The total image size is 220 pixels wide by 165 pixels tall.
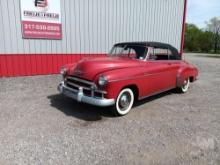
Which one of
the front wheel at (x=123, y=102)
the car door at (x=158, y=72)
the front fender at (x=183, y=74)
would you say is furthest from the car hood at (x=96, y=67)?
the front fender at (x=183, y=74)

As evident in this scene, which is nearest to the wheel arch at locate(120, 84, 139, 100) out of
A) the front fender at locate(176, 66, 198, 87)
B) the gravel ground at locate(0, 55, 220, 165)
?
the gravel ground at locate(0, 55, 220, 165)

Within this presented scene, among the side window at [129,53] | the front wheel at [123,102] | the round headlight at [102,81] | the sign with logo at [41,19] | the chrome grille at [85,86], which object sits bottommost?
the front wheel at [123,102]

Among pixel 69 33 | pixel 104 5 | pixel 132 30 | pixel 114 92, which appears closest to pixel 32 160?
pixel 114 92

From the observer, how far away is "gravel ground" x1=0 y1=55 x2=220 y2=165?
2.98 meters

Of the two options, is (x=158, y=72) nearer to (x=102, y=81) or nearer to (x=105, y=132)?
(x=102, y=81)

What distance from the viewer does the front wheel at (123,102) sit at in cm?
441

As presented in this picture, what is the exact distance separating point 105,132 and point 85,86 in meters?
1.16

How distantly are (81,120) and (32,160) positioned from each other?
4.95 feet

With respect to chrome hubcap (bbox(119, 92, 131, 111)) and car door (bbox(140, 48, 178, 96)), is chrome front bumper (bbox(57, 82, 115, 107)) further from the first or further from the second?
car door (bbox(140, 48, 178, 96))

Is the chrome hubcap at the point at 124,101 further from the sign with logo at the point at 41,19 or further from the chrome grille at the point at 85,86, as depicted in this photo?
the sign with logo at the point at 41,19

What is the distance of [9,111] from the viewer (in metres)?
4.61

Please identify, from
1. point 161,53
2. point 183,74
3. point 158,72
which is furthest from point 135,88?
point 183,74

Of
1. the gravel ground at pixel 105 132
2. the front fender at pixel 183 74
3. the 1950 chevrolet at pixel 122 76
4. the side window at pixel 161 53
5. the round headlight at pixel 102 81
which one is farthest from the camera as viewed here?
the front fender at pixel 183 74

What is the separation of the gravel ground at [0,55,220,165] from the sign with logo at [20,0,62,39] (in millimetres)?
3049
